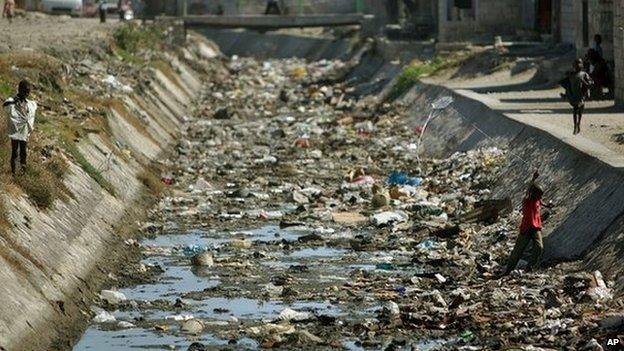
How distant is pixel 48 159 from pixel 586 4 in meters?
18.2

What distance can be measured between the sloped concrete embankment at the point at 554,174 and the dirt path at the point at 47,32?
9646 millimetres

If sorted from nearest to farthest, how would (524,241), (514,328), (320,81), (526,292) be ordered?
(514,328), (526,292), (524,241), (320,81)

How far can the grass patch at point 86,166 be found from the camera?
96.7 feet

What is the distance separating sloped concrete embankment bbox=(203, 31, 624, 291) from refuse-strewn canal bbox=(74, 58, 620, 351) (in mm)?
463

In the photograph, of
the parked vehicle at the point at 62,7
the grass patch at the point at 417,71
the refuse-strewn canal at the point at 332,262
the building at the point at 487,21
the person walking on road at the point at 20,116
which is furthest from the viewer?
the parked vehicle at the point at 62,7

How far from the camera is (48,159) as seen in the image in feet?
89.9

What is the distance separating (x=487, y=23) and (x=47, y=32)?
1355 centimetres

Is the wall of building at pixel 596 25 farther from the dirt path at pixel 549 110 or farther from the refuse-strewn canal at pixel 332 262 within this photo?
the refuse-strewn canal at pixel 332 262

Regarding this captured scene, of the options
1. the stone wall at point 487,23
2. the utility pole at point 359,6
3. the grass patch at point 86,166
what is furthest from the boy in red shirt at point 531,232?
the utility pole at point 359,6

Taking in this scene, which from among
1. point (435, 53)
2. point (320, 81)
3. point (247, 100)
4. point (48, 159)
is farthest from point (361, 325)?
point (320, 81)

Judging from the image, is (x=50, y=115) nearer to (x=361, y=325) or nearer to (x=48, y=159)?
(x=48, y=159)

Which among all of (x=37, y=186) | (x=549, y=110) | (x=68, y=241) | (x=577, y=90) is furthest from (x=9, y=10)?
(x=68, y=241)

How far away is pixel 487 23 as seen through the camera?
189ft

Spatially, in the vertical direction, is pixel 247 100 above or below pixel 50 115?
below
